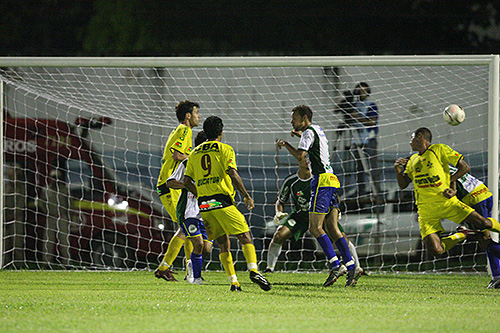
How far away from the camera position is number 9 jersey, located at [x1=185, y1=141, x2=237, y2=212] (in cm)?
632

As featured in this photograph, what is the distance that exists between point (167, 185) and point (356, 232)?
3943mm

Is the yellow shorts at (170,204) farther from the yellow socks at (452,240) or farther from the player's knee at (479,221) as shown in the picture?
the player's knee at (479,221)

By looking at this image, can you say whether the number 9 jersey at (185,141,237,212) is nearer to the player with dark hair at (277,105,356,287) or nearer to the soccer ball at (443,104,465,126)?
the player with dark hair at (277,105,356,287)

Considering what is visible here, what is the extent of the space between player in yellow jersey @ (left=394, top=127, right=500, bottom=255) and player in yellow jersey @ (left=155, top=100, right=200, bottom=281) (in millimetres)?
2379

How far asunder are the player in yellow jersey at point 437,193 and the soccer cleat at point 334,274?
96 cm

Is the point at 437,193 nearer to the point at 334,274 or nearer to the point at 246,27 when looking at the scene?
the point at 334,274

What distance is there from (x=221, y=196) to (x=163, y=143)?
4642 mm

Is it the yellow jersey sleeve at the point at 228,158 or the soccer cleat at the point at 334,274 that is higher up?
the yellow jersey sleeve at the point at 228,158

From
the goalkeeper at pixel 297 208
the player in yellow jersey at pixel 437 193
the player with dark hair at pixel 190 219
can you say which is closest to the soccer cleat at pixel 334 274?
the player in yellow jersey at pixel 437 193

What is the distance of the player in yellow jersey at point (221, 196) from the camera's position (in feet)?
20.6

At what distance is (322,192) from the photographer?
7.11 metres

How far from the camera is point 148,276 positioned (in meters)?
8.55

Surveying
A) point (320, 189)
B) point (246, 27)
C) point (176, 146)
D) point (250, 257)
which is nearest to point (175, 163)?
point (176, 146)

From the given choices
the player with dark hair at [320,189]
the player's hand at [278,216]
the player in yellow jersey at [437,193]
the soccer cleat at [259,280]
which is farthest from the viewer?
the player's hand at [278,216]
